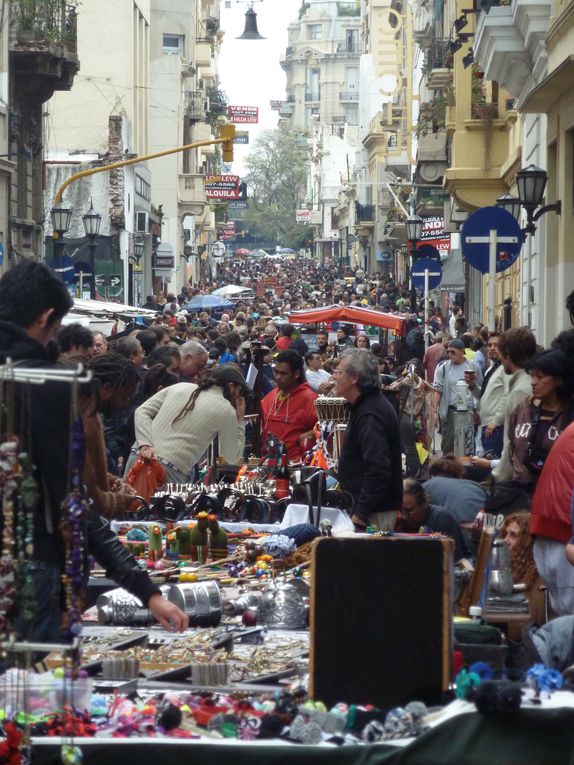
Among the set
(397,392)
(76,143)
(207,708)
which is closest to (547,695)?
(207,708)

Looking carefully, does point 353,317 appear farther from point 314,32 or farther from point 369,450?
point 314,32

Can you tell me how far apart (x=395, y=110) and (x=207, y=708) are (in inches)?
2779

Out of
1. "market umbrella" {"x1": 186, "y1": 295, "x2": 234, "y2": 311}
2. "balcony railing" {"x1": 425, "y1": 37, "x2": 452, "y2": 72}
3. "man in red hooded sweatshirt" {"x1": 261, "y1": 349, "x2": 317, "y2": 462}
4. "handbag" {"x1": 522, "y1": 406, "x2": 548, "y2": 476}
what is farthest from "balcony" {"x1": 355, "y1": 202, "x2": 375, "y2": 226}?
Answer: "handbag" {"x1": 522, "y1": 406, "x2": 548, "y2": 476}

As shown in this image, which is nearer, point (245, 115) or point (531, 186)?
point (531, 186)

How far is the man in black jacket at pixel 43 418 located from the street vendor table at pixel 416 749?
432mm

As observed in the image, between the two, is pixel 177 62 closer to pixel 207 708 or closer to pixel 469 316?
pixel 469 316

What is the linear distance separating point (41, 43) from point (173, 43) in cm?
4361

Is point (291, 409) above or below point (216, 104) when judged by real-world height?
below

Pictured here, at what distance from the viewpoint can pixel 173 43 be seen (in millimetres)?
74312

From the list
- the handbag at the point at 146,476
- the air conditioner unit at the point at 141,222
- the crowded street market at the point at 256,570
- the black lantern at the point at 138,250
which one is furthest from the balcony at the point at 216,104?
the handbag at the point at 146,476

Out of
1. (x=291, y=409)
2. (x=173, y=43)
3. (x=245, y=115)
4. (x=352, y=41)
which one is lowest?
(x=291, y=409)

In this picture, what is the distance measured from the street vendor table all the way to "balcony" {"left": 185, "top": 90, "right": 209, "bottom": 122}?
72176mm

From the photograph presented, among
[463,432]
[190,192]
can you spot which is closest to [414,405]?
[463,432]

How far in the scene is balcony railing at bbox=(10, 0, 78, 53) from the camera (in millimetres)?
30938
